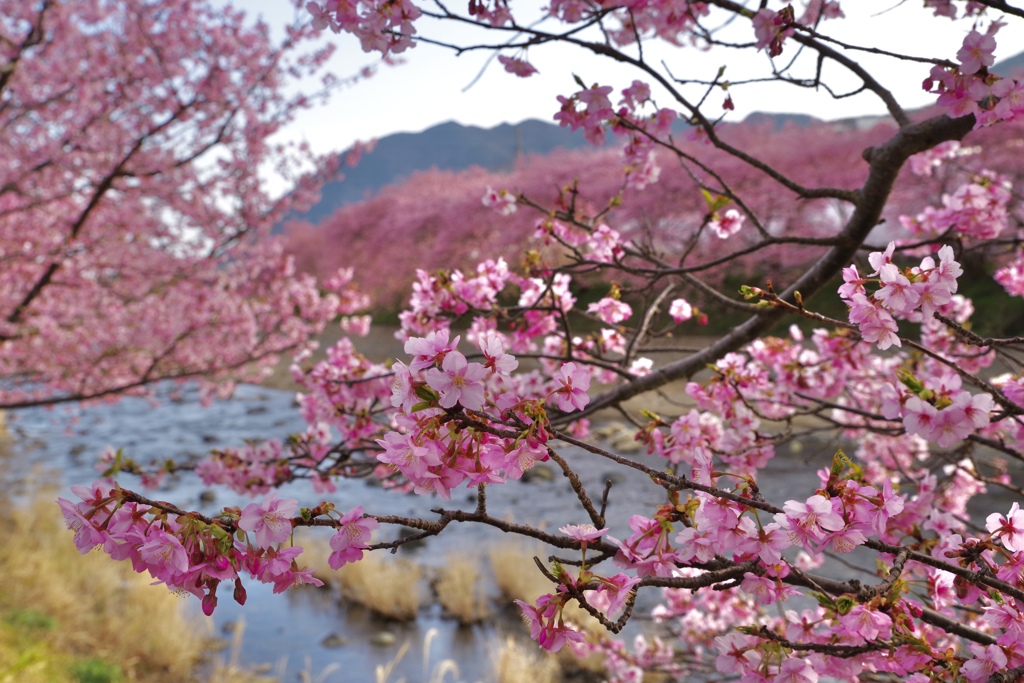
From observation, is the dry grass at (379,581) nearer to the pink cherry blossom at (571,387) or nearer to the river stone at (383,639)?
the river stone at (383,639)

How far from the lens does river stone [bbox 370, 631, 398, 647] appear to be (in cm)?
577

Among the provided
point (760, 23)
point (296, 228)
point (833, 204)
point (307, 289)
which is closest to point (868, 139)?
point (833, 204)

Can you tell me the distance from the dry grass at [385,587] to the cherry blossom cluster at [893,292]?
18.9 feet

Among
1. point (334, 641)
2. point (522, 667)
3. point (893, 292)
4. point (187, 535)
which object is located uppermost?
point (893, 292)

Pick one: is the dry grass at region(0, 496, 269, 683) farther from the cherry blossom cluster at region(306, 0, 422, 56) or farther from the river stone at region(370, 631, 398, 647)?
the cherry blossom cluster at region(306, 0, 422, 56)

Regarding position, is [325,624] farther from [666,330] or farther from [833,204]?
[833,204]

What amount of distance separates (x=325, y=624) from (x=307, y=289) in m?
3.50

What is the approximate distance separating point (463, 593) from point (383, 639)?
79 centimetres

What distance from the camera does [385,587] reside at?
20.3 ft

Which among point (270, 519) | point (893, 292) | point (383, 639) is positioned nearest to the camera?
point (270, 519)

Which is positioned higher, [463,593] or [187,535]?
[187,535]

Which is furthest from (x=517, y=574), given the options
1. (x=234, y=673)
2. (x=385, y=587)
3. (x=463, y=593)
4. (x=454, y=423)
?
(x=454, y=423)

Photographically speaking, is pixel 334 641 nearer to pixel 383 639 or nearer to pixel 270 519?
pixel 383 639

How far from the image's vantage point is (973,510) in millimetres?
7043
